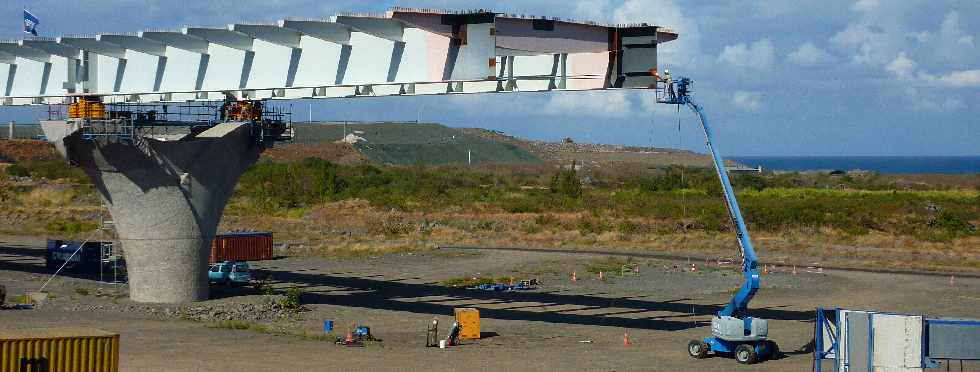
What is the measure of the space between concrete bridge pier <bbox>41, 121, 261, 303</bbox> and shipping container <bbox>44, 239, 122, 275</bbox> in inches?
372

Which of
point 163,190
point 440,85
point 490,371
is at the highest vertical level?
point 440,85

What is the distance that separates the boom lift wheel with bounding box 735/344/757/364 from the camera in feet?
102

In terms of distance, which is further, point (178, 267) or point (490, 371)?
point (178, 267)

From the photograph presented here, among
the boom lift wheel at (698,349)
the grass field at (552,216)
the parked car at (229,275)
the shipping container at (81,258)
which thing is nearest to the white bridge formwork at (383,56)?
the boom lift wheel at (698,349)

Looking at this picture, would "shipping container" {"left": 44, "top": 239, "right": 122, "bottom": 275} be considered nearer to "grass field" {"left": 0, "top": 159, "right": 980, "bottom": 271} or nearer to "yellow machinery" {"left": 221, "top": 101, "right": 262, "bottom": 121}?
"yellow machinery" {"left": 221, "top": 101, "right": 262, "bottom": 121}

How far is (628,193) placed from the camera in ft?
355

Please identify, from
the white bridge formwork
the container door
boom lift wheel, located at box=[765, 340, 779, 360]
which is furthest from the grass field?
the container door

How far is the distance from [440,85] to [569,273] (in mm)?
25017

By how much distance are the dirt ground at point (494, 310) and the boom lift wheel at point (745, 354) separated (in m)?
0.29

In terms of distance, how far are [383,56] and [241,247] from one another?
1138 inches

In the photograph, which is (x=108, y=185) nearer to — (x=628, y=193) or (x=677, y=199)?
(x=677, y=199)

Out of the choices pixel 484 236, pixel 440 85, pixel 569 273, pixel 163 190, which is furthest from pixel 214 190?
pixel 484 236

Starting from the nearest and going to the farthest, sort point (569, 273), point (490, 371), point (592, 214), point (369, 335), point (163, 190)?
point (490, 371) → point (369, 335) → point (163, 190) → point (569, 273) → point (592, 214)

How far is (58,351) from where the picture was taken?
23.3 metres
